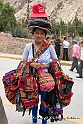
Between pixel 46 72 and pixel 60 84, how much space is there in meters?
0.25

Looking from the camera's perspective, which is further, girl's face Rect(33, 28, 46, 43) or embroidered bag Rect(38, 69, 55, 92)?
girl's face Rect(33, 28, 46, 43)

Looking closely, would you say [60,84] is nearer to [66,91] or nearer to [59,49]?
[66,91]

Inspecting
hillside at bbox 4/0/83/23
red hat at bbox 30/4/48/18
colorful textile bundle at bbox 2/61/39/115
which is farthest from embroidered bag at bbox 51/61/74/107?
hillside at bbox 4/0/83/23

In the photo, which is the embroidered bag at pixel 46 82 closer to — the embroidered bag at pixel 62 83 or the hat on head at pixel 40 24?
the embroidered bag at pixel 62 83

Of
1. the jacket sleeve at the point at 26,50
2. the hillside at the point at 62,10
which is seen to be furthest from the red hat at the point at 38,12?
the hillside at the point at 62,10

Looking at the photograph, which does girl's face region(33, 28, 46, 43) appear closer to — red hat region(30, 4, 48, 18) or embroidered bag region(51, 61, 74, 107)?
red hat region(30, 4, 48, 18)

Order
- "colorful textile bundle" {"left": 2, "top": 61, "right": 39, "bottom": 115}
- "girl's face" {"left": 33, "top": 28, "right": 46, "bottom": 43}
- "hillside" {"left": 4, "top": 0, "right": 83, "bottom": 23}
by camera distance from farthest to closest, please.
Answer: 1. "hillside" {"left": 4, "top": 0, "right": 83, "bottom": 23}
2. "girl's face" {"left": 33, "top": 28, "right": 46, "bottom": 43}
3. "colorful textile bundle" {"left": 2, "top": 61, "right": 39, "bottom": 115}

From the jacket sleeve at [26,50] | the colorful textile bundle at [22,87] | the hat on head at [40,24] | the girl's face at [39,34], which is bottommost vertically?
the colorful textile bundle at [22,87]

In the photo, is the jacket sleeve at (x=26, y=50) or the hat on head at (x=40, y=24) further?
the jacket sleeve at (x=26, y=50)

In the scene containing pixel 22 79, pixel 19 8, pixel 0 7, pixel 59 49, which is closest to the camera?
pixel 22 79

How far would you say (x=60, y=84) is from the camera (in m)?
3.77

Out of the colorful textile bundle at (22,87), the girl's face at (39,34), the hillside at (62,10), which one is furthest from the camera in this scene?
the hillside at (62,10)

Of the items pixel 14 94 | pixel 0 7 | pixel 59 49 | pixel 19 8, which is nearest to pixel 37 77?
pixel 14 94

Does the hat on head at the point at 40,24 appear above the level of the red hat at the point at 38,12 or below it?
below
